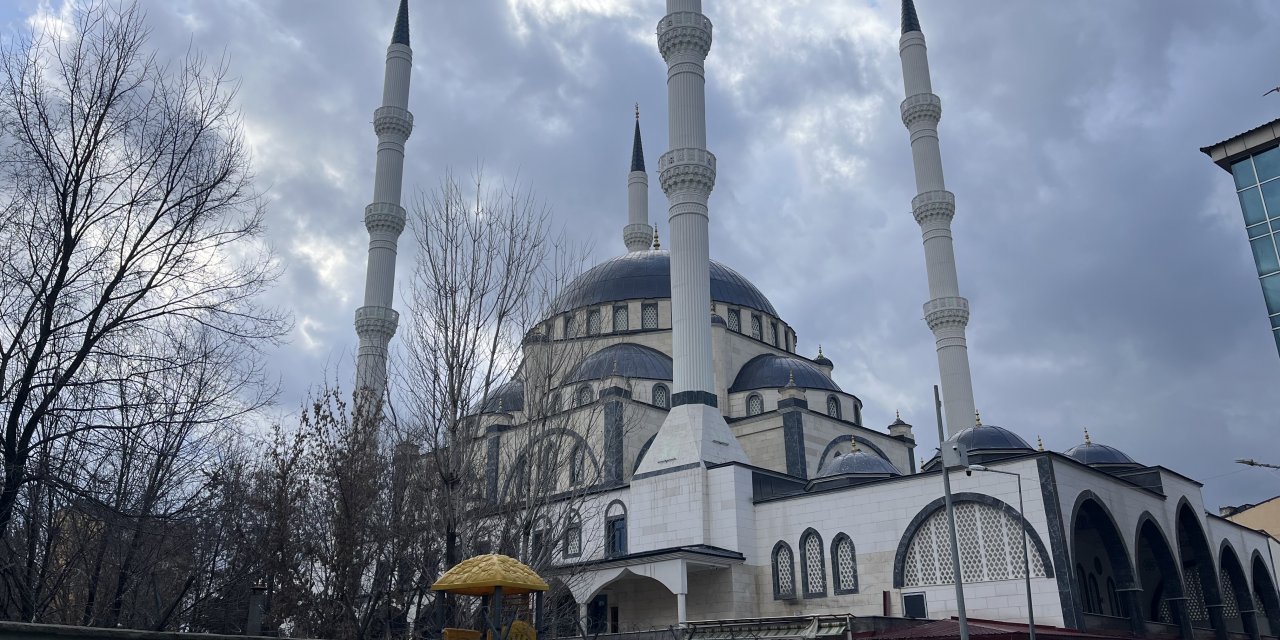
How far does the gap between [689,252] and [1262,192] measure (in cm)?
1379

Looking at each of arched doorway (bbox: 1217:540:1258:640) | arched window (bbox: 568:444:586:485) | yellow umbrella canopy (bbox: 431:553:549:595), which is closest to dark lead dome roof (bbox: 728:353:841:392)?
arched doorway (bbox: 1217:540:1258:640)

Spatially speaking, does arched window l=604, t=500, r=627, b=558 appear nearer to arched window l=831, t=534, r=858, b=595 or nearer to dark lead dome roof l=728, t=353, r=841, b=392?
arched window l=831, t=534, r=858, b=595

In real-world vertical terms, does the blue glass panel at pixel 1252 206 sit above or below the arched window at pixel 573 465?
above

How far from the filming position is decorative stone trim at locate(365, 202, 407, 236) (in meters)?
29.1

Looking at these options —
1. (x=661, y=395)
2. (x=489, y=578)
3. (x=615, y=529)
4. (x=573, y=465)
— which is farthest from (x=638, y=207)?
(x=489, y=578)

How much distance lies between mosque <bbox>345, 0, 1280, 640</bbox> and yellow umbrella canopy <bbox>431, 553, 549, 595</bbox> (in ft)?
12.0

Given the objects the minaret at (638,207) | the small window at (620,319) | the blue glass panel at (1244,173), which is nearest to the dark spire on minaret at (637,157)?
the minaret at (638,207)

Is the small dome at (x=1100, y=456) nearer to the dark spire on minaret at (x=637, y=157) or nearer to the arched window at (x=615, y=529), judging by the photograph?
the arched window at (x=615, y=529)

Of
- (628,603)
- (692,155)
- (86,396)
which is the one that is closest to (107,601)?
(86,396)

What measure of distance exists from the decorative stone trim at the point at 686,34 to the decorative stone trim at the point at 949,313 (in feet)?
34.2

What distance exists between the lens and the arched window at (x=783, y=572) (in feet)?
66.4

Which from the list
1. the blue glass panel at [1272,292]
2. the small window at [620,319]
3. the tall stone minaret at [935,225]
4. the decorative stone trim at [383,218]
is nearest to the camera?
the blue glass panel at [1272,292]

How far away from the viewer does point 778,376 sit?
29.4m

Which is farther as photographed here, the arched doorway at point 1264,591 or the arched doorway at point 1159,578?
the arched doorway at point 1264,591
